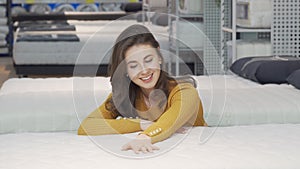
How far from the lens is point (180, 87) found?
2451 mm

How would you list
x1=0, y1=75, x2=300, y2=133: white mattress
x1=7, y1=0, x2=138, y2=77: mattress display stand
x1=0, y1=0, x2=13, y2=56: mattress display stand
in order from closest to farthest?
x1=0, y1=75, x2=300, y2=133: white mattress
x1=7, y1=0, x2=138, y2=77: mattress display stand
x1=0, y1=0, x2=13, y2=56: mattress display stand

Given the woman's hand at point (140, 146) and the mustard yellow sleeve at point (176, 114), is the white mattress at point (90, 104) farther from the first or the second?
the woman's hand at point (140, 146)

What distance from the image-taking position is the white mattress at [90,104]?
2828 millimetres

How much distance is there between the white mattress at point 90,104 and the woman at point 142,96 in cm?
30

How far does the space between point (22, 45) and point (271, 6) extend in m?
3.15

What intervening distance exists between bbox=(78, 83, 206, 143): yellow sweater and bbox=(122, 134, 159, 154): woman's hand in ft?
0.17

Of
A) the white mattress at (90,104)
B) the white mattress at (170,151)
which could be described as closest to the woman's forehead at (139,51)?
the white mattress at (170,151)

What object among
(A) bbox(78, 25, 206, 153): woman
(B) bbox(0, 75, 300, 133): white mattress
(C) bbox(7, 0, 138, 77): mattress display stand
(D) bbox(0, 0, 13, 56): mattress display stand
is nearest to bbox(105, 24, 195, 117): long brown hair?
(A) bbox(78, 25, 206, 153): woman

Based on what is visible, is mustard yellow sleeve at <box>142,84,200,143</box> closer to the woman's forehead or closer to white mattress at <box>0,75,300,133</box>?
the woman's forehead

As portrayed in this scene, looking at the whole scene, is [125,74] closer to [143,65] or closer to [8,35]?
[143,65]

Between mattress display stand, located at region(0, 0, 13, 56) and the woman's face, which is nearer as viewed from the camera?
the woman's face

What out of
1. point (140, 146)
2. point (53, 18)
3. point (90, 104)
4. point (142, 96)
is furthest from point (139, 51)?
point (53, 18)

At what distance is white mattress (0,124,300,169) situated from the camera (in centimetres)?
203

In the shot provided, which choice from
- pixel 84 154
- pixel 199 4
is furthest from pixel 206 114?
pixel 199 4
